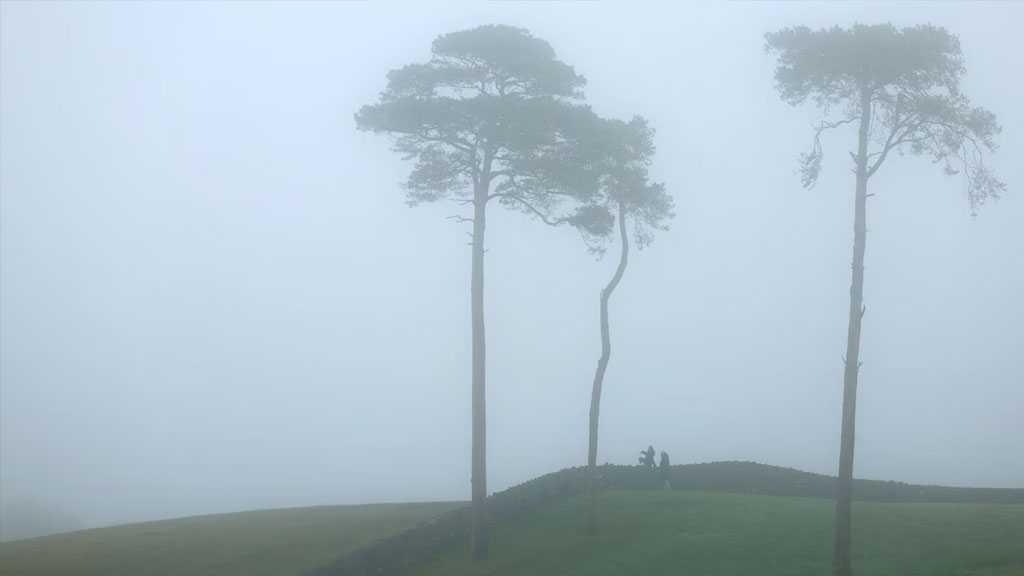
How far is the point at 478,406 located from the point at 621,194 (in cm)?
980

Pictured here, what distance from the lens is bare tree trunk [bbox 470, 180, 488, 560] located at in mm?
28172

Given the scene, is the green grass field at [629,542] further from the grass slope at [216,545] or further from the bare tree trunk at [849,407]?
the bare tree trunk at [849,407]

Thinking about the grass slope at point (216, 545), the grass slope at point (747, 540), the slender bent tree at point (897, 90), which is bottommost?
the grass slope at point (216, 545)

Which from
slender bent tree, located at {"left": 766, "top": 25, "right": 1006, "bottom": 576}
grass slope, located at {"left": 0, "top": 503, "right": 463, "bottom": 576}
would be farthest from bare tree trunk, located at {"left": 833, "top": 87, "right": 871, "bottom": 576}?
grass slope, located at {"left": 0, "top": 503, "right": 463, "bottom": 576}

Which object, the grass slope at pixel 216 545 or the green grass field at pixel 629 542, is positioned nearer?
the green grass field at pixel 629 542

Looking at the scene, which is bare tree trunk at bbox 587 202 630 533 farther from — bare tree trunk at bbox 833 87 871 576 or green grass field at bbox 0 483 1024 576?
bare tree trunk at bbox 833 87 871 576

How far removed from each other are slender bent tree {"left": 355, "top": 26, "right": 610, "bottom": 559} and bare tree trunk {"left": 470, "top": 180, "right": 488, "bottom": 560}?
0.03 meters

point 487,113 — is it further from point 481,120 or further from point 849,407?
point 849,407

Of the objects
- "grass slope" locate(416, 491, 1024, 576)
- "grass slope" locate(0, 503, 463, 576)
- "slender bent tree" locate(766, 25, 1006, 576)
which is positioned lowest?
"grass slope" locate(0, 503, 463, 576)

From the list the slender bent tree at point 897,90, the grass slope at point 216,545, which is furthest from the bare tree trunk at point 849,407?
the grass slope at point 216,545

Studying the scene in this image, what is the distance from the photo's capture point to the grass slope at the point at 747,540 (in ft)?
76.7

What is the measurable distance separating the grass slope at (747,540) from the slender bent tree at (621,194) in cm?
221

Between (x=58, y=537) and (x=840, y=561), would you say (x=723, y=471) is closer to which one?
(x=840, y=561)

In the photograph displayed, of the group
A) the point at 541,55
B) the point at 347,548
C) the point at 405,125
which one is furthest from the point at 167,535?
the point at 541,55
